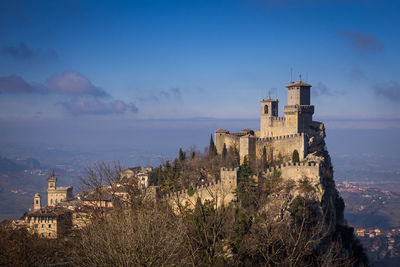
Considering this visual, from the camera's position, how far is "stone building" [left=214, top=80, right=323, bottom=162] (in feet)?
148

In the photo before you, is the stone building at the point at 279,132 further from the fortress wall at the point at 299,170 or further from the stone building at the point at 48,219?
the stone building at the point at 48,219

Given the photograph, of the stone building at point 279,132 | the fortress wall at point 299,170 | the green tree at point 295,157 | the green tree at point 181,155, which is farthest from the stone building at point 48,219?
the green tree at point 295,157

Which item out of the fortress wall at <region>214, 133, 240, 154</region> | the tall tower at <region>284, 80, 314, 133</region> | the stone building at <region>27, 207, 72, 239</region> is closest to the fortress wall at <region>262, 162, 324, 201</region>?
the tall tower at <region>284, 80, 314, 133</region>

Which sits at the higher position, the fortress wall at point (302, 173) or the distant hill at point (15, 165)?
the fortress wall at point (302, 173)

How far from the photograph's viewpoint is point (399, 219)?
9656 centimetres

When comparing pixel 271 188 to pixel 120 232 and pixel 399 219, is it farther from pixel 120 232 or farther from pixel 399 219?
pixel 399 219

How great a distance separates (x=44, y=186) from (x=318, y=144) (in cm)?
11862

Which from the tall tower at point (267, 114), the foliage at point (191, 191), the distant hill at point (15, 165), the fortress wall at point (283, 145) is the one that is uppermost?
the tall tower at point (267, 114)

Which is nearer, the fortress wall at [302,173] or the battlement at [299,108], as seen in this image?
the fortress wall at [302,173]

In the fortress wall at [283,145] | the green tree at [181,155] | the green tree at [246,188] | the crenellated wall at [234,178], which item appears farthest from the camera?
the green tree at [181,155]

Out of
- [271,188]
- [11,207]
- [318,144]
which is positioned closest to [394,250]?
[318,144]

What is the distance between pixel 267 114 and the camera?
5128 centimetres

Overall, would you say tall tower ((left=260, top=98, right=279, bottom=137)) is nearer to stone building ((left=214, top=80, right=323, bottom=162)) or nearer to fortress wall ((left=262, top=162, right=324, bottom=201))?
stone building ((left=214, top=80, right=323, bottom=162))

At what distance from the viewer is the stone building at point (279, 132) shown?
4503cm
